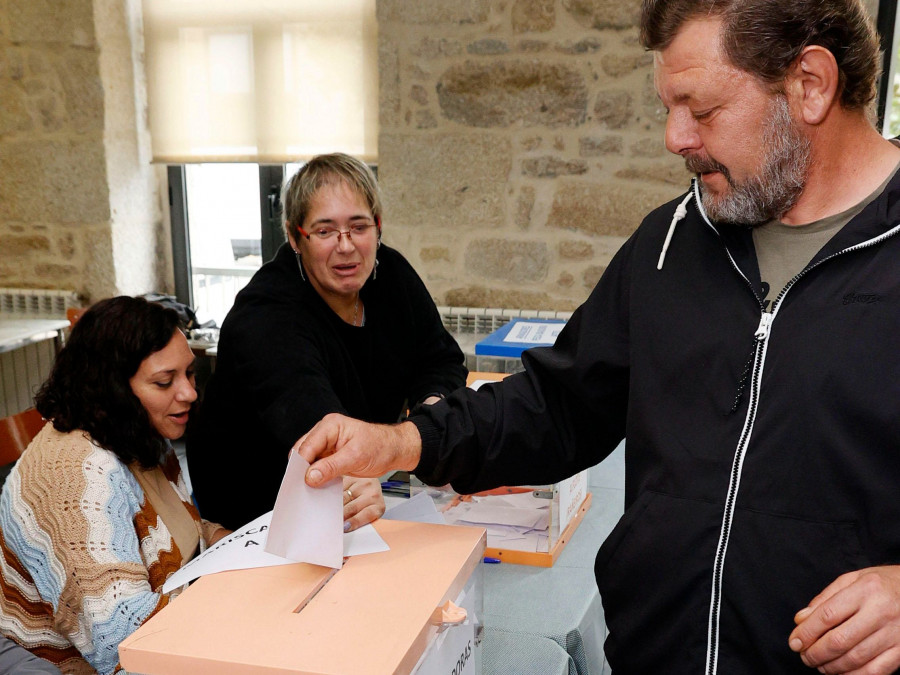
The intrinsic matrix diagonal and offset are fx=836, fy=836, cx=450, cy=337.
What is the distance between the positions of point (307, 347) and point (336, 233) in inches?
11.3

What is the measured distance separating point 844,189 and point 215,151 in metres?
3.32

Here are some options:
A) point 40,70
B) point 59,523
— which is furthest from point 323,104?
point 59,523

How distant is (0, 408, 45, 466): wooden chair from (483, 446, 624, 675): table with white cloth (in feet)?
4.28

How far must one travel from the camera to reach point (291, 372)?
1.62 metres

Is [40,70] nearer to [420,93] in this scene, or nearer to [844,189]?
[420,93]

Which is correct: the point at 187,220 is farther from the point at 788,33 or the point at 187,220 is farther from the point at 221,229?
the point at 788,33

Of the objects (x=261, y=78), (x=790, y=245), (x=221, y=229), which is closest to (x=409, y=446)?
(x=790, y=245)

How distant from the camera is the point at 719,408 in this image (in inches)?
40.6

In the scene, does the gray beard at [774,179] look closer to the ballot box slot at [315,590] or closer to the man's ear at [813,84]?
the man's ear at [813,84]

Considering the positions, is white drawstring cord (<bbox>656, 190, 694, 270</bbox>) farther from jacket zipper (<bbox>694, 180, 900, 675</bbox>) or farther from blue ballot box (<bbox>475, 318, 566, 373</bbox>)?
blue ballot box (<bbox>475, 318, 566, 373</bbox>)

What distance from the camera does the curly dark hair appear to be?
1539mm

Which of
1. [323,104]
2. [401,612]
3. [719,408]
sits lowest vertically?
[401,612]

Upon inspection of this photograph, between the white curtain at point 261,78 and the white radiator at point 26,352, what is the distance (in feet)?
2.94

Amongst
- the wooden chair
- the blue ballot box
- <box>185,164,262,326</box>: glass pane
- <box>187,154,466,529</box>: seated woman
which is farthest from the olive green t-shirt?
<box>185,164,262,326</box>: glass pane
